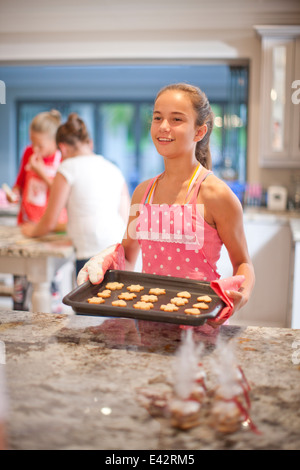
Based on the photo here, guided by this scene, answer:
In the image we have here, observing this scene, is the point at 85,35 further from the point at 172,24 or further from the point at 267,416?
the point at 267,416

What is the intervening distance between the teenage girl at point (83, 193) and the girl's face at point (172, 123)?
108 cm

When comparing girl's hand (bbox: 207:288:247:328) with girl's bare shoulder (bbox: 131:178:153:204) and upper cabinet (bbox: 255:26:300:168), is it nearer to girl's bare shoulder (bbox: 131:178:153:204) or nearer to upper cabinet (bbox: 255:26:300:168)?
girl's bare shoulder (bbox: 131:178:153:204)

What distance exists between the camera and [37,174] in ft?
9.97

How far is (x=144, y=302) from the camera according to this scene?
1242 mm

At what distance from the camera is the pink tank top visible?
4.99 ft

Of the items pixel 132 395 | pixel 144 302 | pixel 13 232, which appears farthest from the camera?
pixel 13 232

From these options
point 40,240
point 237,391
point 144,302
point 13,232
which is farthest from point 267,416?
point 13,232

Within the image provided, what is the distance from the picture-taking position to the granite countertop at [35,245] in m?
2.50

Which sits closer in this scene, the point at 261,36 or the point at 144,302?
the point at 144,302

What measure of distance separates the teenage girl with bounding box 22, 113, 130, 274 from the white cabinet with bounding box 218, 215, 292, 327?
3.79 feet

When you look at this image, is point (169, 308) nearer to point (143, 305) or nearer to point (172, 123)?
point (143, 305)

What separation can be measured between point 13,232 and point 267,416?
2333 millimetres

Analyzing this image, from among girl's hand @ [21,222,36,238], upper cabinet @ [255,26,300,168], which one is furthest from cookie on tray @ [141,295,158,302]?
upper cabinet @ [255,26,300,168]

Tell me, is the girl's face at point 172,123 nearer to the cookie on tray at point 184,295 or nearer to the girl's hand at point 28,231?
the cookie on tray at point 184,295
